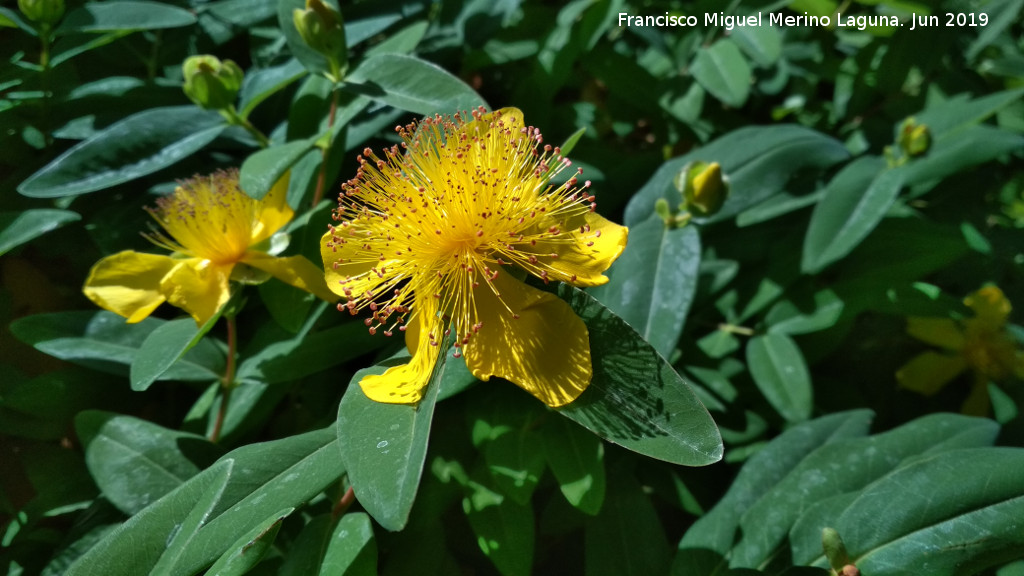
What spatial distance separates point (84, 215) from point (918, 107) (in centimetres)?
155

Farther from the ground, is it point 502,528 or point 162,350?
point 162,350

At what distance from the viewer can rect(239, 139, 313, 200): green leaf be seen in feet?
2.80

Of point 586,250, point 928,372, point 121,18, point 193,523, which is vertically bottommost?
point 928,372

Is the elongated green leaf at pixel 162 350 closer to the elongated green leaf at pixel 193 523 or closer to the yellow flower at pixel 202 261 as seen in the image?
the yellow flower at pixel 202 261

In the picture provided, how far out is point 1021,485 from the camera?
0.77 m

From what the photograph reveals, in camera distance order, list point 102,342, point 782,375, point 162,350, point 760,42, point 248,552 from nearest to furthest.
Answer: point 248,552
point 162,350
point 102,342
point 782,375
point 760,42

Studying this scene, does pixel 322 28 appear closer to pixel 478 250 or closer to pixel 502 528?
pixel 478 250

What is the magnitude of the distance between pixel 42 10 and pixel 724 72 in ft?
3.63

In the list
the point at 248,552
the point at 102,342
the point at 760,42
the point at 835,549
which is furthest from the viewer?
the point at 760,42

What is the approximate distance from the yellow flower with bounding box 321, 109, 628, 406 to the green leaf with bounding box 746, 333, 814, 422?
47cm

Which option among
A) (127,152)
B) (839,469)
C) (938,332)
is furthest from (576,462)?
(938,332)

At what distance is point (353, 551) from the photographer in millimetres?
763

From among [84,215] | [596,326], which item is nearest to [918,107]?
[596,326]

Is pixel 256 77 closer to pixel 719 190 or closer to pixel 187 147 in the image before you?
pixel 187 147
